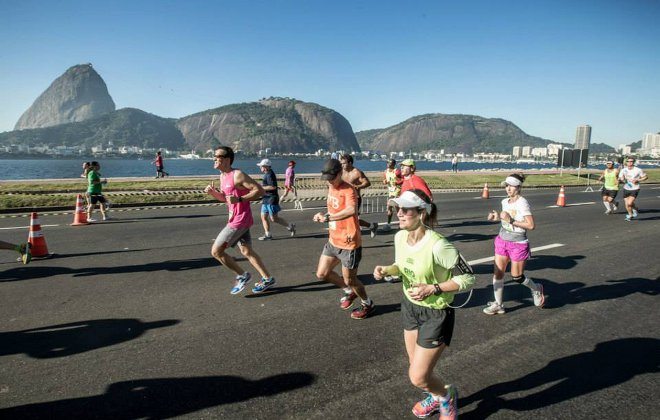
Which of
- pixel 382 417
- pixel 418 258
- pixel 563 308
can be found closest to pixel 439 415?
pixel 382 417

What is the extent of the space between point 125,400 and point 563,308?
18.7 feet

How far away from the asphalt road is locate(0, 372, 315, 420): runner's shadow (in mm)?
15

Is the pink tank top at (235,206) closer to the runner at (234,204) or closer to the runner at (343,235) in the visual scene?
the runner at (234,204)

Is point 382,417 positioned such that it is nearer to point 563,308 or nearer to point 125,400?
point 125,400

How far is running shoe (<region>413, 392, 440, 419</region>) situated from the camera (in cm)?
319

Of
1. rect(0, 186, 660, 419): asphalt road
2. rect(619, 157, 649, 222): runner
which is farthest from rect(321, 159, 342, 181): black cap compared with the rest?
rect(619, 157, 649, 222): runner

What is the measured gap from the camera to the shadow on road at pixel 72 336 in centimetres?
427

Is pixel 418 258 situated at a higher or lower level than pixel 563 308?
higher

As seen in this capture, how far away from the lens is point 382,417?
10.4 ft

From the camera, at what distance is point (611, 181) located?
1460 cm

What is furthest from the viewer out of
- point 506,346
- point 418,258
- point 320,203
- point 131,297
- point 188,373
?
point 320,203

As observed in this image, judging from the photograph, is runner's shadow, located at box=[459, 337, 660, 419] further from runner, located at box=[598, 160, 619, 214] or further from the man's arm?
runner, located at box=[598, 160, 619, 214]

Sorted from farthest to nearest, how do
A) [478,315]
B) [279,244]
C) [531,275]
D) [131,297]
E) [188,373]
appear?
[279,244]
[531,275]
[131,297]
[478,315]
[188,373]

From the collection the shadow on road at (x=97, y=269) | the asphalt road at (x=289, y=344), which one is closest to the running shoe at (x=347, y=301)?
the asphalt road at (x=289, y=344)
